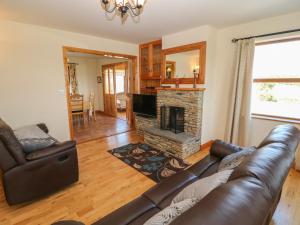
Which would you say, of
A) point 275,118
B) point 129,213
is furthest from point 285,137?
point 275,118

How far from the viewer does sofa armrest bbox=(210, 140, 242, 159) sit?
197 cm

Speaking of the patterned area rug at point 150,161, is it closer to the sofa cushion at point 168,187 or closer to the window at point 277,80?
the sofa cushion at point 168,187

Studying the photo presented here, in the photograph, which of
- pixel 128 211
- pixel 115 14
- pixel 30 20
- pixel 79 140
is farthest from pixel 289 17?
pixel 79 140

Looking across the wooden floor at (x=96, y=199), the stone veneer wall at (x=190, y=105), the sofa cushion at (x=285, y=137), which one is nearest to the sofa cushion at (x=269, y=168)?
the sofa cushion at (x=285, y=137)

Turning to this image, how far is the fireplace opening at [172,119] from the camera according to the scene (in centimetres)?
358

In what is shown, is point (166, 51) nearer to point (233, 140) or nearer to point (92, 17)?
point (92, 17)

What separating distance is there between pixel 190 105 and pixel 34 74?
3.12 metres

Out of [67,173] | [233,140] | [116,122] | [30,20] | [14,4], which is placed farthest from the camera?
[116,122]

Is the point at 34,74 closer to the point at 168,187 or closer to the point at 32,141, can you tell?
the point at 32,141

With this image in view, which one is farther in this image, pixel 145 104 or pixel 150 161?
pixel 145 104

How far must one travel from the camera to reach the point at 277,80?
2896 millimetres

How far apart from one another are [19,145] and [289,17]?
13.6 feet

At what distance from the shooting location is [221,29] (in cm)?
338

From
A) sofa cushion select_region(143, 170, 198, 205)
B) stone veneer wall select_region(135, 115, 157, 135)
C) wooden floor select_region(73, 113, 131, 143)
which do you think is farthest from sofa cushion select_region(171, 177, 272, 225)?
wooden floor select_region(73, 113, 131, 143)
